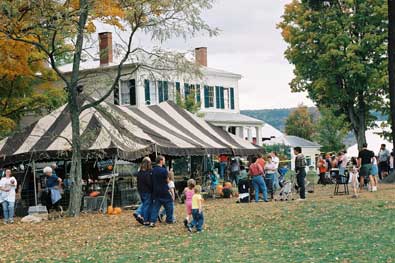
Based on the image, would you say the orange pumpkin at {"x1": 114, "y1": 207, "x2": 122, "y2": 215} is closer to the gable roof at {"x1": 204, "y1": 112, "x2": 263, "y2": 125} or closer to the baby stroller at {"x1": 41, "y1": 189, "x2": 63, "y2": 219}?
the baby stroller at {"x1": 41, "y1": 189, "x2": 63, "y2": 219}

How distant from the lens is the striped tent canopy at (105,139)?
69.1 feet

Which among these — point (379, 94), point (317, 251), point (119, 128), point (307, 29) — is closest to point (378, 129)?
point (379, 94)

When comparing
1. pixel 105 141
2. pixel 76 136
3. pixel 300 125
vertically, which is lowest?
pixel 105 141

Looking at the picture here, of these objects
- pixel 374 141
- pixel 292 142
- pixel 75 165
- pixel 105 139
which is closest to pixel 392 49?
pixel 105 139

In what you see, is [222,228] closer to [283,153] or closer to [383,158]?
[383,158]

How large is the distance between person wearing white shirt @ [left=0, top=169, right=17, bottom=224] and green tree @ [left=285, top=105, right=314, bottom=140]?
64063 millimetres

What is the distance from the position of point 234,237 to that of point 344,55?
→ 2886cm

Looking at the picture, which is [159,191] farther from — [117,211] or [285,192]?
[285,192]

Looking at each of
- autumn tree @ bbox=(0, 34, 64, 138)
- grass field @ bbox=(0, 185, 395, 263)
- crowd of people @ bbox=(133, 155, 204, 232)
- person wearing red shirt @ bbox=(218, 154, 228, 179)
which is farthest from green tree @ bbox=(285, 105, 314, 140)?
crowd of people @ bbox=(133, 155, 204, 232)

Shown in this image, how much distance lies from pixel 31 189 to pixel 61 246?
9.91m

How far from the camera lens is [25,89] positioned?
31.7 meters

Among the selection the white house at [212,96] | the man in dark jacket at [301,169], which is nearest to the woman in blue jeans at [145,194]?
the man in dark jacket at [301,169]

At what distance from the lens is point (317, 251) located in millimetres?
10945

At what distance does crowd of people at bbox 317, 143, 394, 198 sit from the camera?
2225cm
